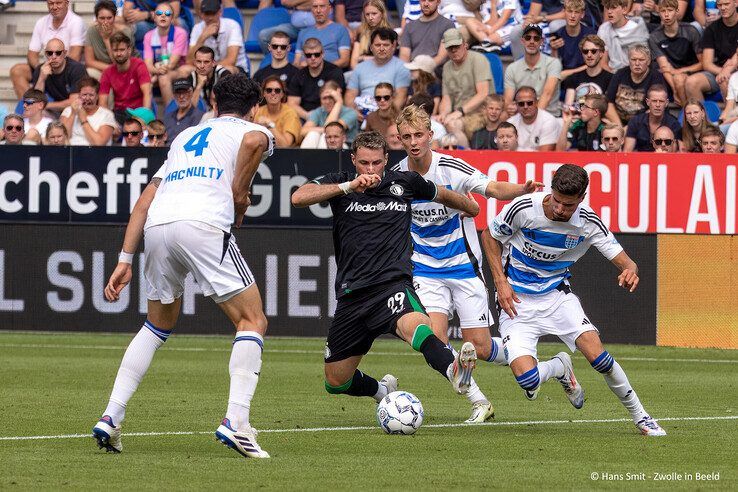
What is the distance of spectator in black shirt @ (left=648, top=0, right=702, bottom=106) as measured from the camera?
18.5 metres

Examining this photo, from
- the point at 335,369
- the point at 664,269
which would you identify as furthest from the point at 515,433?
the point at 664,269

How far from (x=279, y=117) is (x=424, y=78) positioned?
6.61 feet

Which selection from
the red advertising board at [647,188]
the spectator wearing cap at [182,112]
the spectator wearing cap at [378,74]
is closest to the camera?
the red advertising board at [647,188]

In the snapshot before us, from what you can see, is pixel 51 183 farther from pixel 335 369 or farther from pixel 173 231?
pixel 173 231

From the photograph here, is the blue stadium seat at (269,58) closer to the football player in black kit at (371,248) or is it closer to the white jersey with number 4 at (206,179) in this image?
the football player in black kit at (371,248)

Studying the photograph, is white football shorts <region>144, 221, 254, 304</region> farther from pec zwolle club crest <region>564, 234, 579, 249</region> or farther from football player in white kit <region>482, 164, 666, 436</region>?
pec zwolle club crest <region>564, 234, 579, 249</region>

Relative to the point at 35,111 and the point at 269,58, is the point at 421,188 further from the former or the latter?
the point at 269,58

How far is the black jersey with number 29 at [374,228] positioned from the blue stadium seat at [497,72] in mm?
10231

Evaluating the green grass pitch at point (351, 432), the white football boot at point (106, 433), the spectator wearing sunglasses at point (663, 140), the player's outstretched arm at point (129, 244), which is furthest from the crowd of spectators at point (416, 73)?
the white football boot at point (106, 433)

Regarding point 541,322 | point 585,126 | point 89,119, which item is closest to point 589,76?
point 585,126

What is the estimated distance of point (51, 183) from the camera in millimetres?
17453

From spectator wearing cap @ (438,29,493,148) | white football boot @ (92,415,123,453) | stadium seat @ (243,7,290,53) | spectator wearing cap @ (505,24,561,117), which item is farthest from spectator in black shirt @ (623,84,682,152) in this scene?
white football boot @ (92,415,123,453)

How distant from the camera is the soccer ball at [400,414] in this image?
900 centimetres

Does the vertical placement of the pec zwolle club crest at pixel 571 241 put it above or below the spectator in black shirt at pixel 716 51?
below
